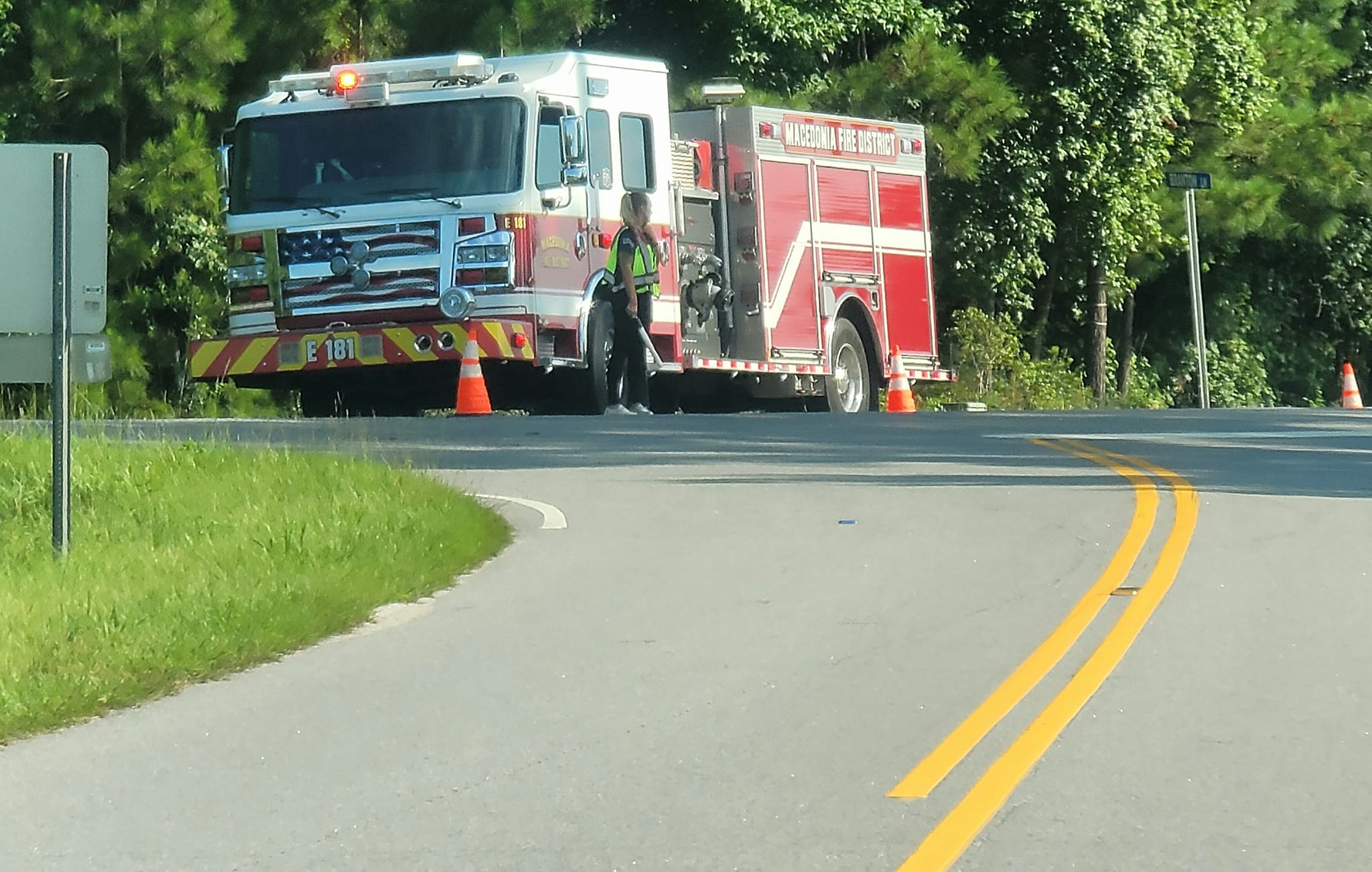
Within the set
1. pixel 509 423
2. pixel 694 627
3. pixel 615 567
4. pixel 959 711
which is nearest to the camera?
pixel 959 711

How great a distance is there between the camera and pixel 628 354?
78.0 feet

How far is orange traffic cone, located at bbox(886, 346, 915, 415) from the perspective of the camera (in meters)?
27.3

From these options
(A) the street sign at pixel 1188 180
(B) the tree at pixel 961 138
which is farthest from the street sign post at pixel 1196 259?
(B) the tree at pixel 961 138

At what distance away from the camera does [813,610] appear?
36.0 feet

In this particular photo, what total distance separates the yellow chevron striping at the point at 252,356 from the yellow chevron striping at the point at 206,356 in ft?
0.75

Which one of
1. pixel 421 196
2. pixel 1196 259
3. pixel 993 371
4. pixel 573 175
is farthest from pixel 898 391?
pixel 993 371

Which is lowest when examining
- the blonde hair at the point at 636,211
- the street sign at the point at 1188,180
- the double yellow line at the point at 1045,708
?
the double yellow line at the point at 1045,708

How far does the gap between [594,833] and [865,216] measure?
21.6 meters

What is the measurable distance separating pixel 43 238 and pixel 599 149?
11.4m

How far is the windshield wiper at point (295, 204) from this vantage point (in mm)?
22469

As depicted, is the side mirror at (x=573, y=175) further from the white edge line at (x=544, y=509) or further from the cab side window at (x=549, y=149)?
the white edge line at (x=544, y=509)

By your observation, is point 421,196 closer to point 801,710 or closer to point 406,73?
point 406,73

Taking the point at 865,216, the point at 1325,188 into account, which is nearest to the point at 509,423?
the point at 865,216

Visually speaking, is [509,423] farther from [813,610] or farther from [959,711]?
[959,711]
